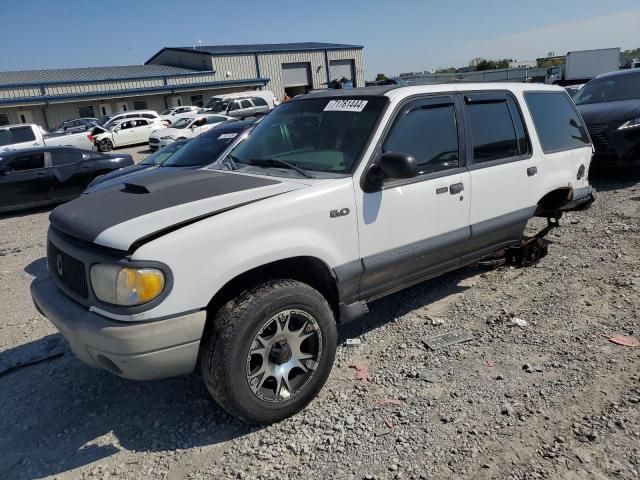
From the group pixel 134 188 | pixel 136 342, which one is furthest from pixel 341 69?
pixel 136 342

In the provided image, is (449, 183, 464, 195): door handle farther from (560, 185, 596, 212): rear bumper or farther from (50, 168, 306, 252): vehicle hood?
(560, 185, 596, 212): rear bumper

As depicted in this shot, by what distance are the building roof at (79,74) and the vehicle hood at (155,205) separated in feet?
132

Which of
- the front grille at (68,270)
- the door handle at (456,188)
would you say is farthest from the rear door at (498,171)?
the front grille at (68,270)

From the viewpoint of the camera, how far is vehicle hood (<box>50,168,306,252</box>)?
2.65 meters

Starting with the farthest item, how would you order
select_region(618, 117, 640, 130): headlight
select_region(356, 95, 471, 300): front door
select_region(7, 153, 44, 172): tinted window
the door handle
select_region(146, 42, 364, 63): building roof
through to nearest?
select_region(146, 42, 364, 63): building roof
select_region(7, 153, 44, 172): tinted window
select_region(618, 117, 640, 130): headlight
the door handle
select_region(356, 95, 471, 300): front door

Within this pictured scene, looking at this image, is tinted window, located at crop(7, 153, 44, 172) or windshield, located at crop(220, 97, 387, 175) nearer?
windshield, located at crop(220, 97, 387, 175)

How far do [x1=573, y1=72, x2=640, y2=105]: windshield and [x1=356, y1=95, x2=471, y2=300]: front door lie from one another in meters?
7.27

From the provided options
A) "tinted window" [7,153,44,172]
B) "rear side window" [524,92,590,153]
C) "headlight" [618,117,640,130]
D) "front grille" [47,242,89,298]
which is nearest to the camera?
"front grille" [47,242,89,298]

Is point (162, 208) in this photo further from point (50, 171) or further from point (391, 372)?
point (50, 171)

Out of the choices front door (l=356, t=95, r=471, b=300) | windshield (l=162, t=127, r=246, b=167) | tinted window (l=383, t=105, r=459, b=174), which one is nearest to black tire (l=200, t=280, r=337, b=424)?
front door (l=356, t=95, r=471, b=300)

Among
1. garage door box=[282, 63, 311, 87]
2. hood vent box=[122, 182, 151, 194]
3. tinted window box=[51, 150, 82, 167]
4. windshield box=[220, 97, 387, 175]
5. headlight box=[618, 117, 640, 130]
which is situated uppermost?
garage door box=[282, 63, 311, 87]

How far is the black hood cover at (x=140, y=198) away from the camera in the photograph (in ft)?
9.35

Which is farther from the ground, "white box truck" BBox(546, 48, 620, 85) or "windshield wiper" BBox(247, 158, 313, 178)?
"white box truck" BBox(546, 48, 620, 85)

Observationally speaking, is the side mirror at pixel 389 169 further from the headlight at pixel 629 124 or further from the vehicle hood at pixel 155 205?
the headlight at pixel 629 124
